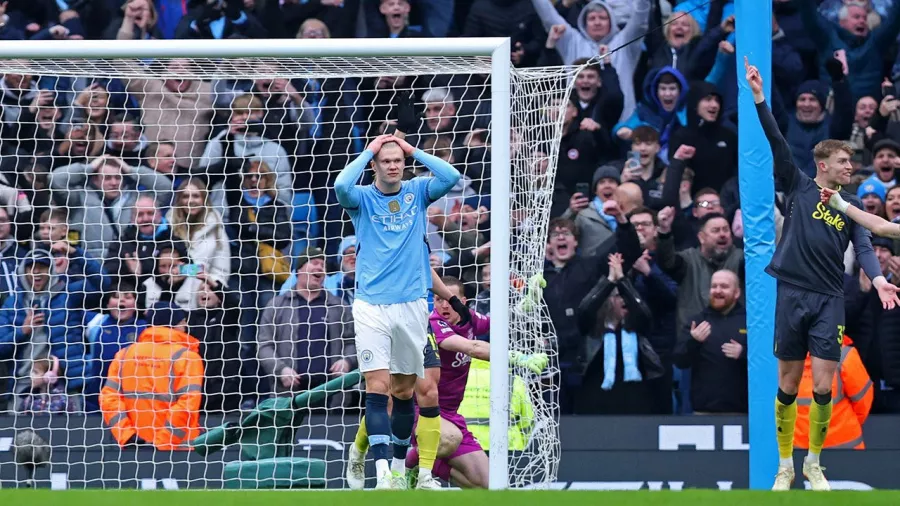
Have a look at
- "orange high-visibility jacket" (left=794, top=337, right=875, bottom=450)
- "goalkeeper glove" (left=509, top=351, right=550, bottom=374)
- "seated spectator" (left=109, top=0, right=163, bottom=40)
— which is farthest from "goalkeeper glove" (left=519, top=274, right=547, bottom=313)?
"seated spectator" (left=109, top=0, right=163, bottom=40)

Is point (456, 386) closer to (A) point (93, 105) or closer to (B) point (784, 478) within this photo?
(B) point (784, 478)

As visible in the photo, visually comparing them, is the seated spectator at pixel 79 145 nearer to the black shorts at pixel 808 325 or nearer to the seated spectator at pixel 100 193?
the seated spectator at pixel 100 193

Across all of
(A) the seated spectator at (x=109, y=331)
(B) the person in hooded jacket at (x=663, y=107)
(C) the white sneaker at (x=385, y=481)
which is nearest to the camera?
(C) the white sneaker at (x=385, y=481)

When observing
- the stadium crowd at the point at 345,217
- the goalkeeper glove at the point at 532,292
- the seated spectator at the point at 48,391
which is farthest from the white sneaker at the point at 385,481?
the seated spectator at the point at 48,391

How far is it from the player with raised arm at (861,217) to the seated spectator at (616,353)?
2.70m

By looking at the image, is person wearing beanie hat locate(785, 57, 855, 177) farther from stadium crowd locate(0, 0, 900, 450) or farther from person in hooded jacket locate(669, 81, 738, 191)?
person in hooded jacket locate(669, 81, 738, 191)

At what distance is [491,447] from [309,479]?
6.27ft

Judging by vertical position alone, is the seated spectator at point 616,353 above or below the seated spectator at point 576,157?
below

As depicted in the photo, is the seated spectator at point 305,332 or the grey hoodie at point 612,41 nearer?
the seated spectator at point 305,332

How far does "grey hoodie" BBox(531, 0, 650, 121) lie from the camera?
A: 423 inches

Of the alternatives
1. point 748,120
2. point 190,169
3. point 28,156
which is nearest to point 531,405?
point 748,120

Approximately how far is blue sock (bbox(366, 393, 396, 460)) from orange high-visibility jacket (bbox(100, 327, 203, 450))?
6.88 ft

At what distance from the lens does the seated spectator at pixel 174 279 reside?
953cm

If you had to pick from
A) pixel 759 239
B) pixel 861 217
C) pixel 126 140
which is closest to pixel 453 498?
pixel 861 217
